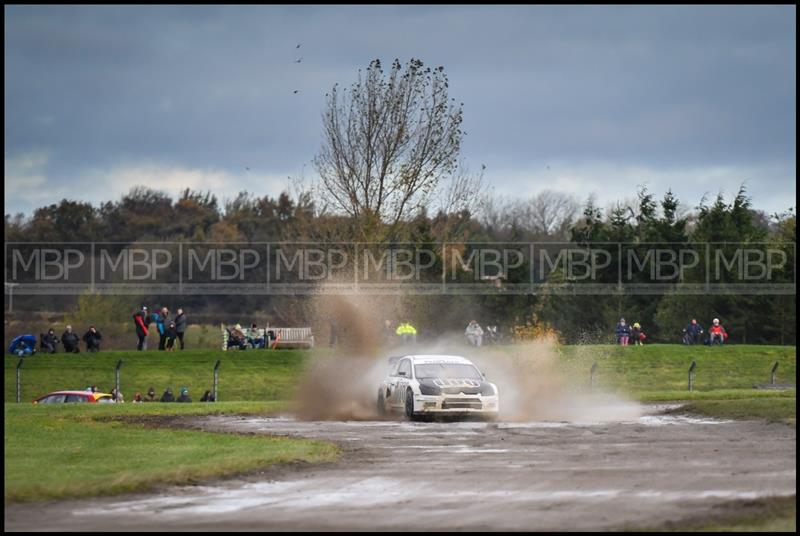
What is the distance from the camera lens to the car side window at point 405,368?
28566 mm

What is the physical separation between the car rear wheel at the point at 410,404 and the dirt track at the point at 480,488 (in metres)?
4.53

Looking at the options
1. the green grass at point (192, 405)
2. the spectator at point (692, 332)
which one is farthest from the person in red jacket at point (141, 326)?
the spectator at point (692, 332)

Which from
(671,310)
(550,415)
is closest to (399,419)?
(550,415)

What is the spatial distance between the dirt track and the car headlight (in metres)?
4.29

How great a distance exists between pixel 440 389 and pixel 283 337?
31.4 meters

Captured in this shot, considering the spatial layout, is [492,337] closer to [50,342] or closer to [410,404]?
[50,342]

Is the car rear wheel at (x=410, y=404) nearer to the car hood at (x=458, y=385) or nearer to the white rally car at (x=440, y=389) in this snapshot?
the white rally car at (x=440, y=389)

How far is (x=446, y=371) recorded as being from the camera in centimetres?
2841

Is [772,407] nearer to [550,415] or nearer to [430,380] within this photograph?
[550,415]

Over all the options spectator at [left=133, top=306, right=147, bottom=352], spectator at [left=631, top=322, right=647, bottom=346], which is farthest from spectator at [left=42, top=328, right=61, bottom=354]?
spectator at [left=631, top=322, right=647, bottom=346]

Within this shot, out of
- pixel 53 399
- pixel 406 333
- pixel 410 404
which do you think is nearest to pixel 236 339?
pixel 406 333

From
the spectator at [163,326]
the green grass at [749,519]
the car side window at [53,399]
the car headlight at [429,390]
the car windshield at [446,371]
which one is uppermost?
the spectator at [163,326]

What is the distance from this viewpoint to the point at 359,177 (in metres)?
47.9

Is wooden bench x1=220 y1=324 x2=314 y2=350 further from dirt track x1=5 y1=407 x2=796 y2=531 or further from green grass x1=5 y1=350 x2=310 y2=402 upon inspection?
dirt track x1=5 y1=407 x2=796 y2=531
